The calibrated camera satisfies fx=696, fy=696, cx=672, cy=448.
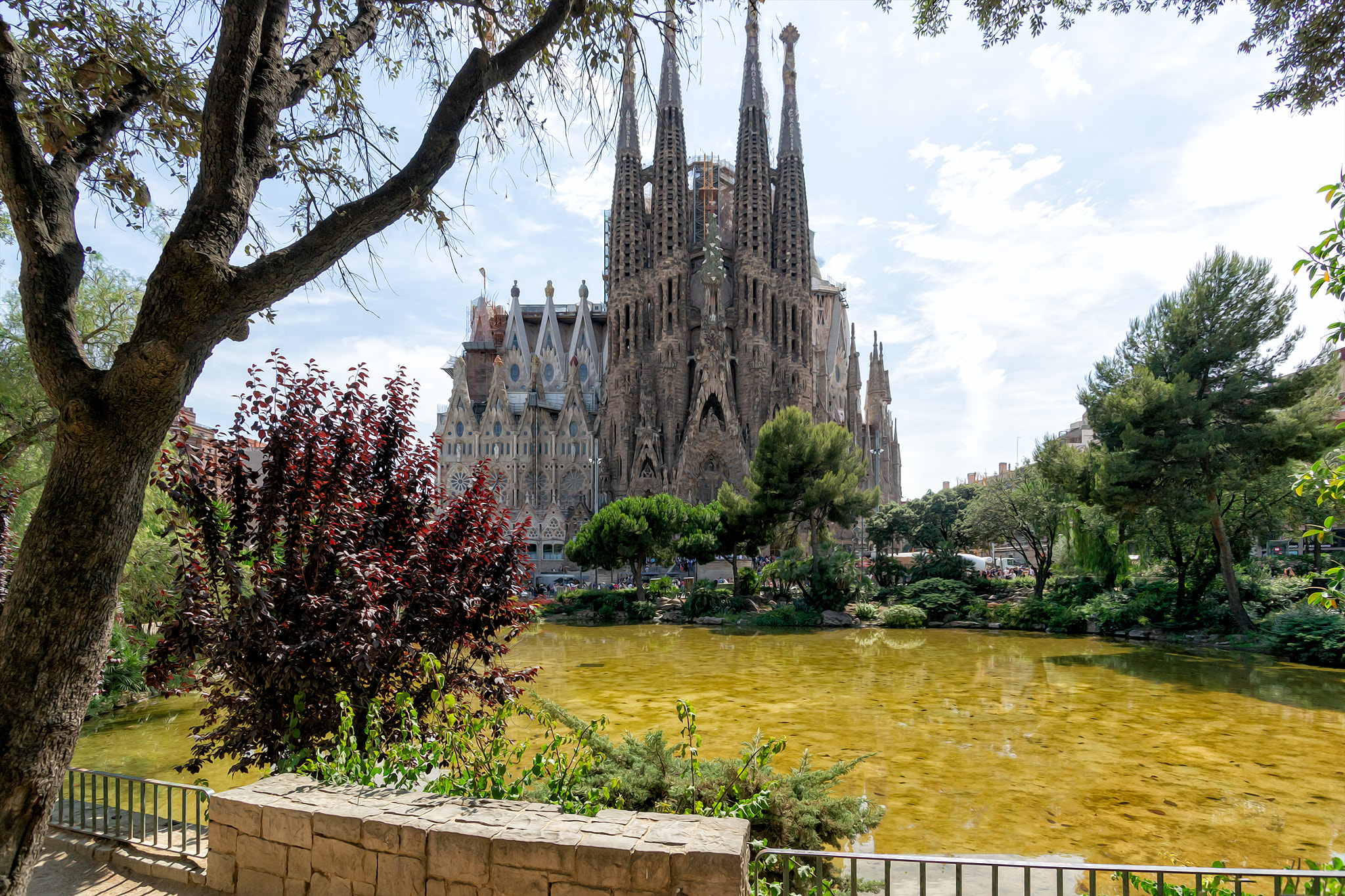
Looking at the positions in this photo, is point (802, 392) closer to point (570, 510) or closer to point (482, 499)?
point (570, 510)

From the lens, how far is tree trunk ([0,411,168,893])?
2.38 m

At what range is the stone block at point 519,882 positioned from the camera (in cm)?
300

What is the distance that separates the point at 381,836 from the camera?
330 cm

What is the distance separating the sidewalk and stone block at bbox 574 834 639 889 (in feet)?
7.97

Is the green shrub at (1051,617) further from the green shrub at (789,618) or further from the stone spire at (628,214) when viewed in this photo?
the stone spire at (628,214)

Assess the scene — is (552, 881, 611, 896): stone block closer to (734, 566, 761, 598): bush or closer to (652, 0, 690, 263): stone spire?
(734, 566, 761, 598): bush

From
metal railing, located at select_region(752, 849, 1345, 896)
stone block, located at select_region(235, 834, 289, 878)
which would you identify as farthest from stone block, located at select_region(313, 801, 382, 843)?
metal railing, located at select_region(752, 849, 1345, 896)

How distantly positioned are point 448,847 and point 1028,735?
348 inches

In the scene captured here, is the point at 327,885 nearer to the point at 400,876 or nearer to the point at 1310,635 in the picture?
the point at 400,876

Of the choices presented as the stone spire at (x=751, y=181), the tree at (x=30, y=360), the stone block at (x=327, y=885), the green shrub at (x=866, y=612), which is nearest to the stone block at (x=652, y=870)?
the stone block at (x=327, y=885)

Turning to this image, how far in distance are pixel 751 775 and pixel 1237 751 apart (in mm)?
7750

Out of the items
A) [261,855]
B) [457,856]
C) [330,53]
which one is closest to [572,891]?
[457,856]

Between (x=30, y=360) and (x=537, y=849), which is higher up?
(x=30, y=360)

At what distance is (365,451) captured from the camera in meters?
5.38
